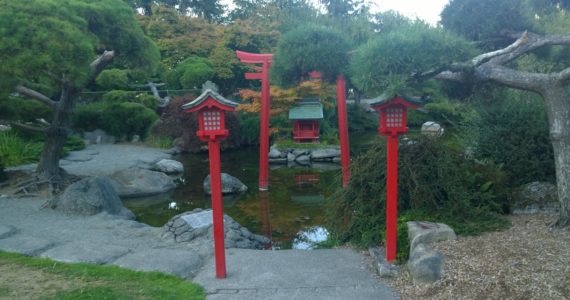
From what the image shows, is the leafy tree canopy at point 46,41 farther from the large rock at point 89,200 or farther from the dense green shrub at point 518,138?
the dense green shrub at point 518,138

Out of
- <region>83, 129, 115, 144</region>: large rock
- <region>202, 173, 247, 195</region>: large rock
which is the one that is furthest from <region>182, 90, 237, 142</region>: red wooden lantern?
<region>83, 129, 115, 144</region>: large rock

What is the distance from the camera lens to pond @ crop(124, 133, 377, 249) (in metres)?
9.23

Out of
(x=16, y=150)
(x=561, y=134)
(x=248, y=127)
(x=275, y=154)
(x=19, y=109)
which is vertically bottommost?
(x=275, y=154)

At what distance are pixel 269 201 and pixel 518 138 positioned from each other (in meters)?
5.98

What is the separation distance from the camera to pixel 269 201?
37.7 ft

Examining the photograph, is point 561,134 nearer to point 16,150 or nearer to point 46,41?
point 46,41

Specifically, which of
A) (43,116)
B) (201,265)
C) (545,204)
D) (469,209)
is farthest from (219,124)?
(43,116)

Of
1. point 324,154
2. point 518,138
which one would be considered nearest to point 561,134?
point 518,138

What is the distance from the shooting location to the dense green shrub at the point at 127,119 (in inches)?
786

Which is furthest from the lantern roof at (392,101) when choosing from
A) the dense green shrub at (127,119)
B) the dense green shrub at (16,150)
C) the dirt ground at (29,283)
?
the dense green shrub at (127,119)

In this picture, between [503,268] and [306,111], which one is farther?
[306,111]

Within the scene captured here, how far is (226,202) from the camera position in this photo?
37.0 feet

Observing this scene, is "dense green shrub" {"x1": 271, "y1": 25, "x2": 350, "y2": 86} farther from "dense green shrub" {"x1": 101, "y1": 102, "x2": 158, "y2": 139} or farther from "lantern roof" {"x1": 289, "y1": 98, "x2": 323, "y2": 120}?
"dense green shrub" {"x1": 101, "y1": 102, "x2": 158, "y2": 139}

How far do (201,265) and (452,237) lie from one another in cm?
284
